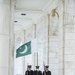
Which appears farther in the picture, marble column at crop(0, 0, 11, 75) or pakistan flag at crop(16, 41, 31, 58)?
pakistan flag at crop(16, 41, 31, 58)

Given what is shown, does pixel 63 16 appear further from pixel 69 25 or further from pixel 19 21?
pixel 19 21

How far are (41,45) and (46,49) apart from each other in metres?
2.13

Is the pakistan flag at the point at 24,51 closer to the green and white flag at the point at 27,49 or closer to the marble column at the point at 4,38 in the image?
the green and white flag at the point at 27,49

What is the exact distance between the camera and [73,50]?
11.6m

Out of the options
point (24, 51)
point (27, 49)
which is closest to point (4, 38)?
point (27, 49)

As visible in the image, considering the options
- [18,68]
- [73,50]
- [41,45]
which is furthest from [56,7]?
[18,68]

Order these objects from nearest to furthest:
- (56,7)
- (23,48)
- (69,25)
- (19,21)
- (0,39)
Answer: (0,39) → (69,25) → (23,48) → (56,7) → (19,21)

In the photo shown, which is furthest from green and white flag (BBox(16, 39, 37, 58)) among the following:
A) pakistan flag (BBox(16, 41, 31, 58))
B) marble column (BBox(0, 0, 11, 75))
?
marble column (BBox(0, 0, 11, 75))

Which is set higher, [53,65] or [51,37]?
[51,37]

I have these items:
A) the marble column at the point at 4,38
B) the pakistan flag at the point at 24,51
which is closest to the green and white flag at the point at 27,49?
the pakistan flag at the point at 24,51

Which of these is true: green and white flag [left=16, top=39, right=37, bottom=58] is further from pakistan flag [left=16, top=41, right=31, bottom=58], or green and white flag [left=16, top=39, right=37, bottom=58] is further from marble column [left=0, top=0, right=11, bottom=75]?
marble column [left=0, top=0, right=11, bottom=75]

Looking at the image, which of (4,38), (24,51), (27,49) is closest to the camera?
(4,38)

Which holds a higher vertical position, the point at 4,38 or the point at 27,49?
the point at 27,49

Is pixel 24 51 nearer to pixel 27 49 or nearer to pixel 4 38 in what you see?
pixel 27 49
